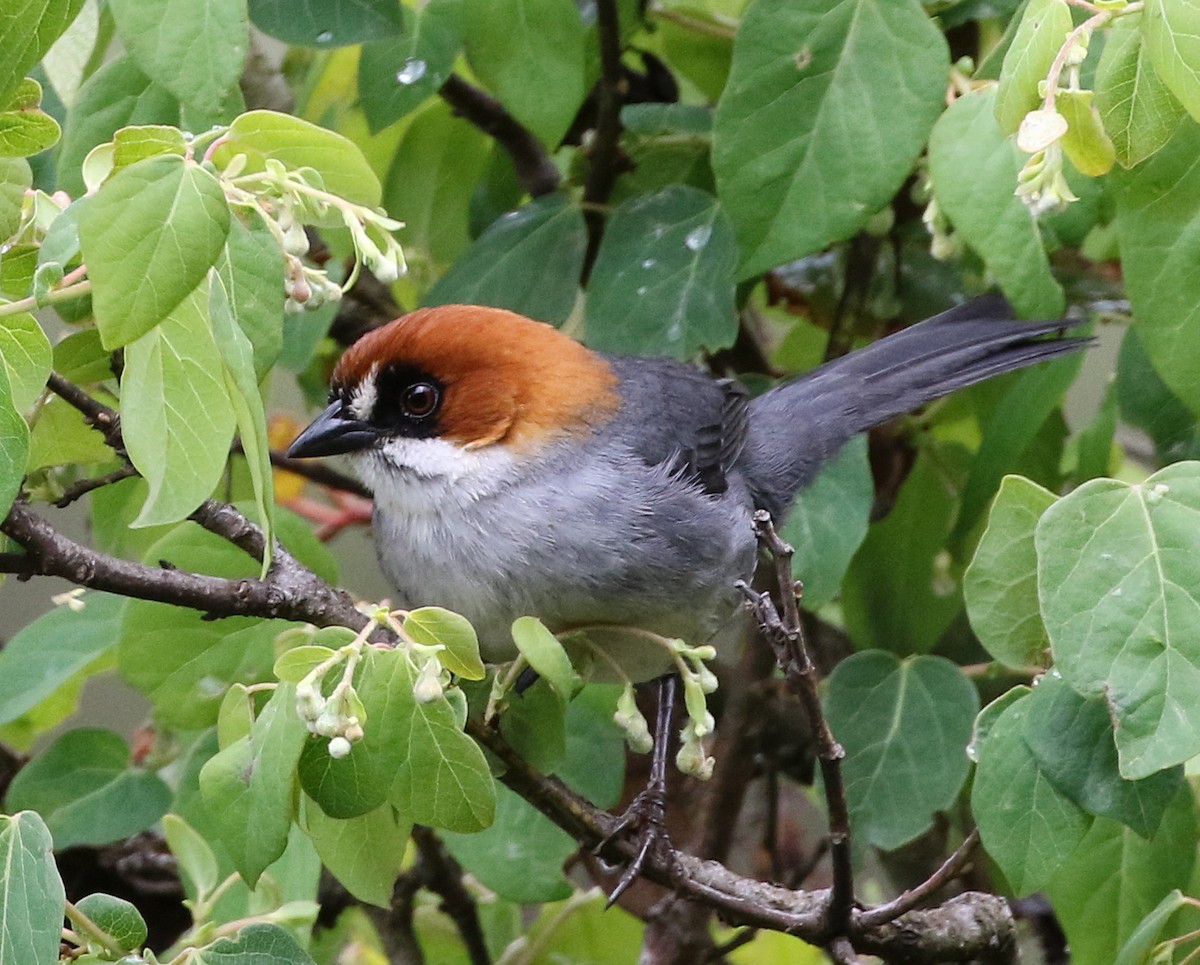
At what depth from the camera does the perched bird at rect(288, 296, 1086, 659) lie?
2350mm

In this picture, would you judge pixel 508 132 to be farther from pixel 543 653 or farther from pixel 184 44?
pixel 543 653

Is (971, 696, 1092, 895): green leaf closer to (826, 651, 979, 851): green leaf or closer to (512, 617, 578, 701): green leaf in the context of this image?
(512, 617, 578, 701): green leaf

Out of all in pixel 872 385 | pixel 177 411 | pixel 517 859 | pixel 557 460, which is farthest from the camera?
pixel 872 385

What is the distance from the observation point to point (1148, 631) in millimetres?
1495

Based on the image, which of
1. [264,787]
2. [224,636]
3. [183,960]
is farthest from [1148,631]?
[224,636]

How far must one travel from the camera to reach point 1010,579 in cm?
171

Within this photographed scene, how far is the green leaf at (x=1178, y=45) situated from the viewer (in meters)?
1.40

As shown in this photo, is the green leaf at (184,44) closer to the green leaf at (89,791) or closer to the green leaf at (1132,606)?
the green leaf at (1132,606)

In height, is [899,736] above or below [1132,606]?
below

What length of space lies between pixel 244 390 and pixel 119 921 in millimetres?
608

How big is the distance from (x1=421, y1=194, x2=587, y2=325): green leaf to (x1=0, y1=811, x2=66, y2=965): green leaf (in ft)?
4.57

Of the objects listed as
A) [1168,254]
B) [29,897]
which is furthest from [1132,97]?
[29,897]

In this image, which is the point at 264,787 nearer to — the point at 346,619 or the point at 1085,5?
the point at 346,619

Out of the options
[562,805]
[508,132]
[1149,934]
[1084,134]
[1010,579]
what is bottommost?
[562,805]
